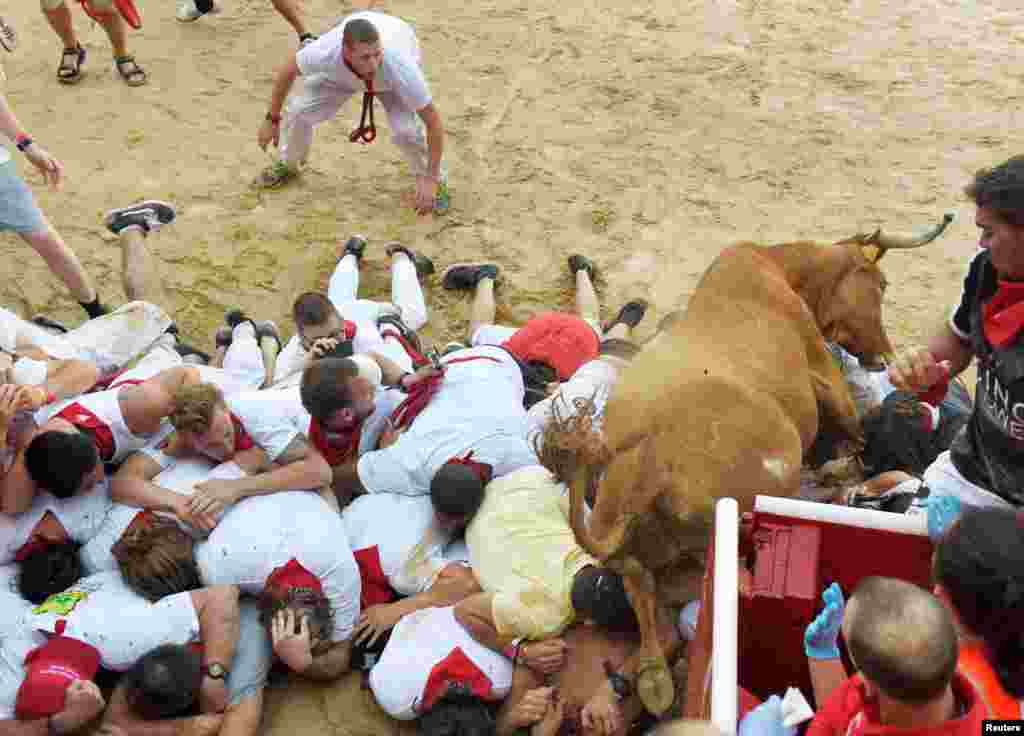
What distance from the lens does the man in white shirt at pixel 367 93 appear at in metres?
5.59

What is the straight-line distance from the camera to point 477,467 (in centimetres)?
402

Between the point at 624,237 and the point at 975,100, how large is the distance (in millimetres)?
2765

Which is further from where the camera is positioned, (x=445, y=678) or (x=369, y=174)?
(x=369, y=174)

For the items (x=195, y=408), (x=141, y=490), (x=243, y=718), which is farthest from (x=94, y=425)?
(x=243, y=718)

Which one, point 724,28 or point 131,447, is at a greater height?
point 724,28

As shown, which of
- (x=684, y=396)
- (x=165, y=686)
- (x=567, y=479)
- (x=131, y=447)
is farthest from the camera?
(x=131, y=447)

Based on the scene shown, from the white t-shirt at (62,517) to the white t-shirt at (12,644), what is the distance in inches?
7.6

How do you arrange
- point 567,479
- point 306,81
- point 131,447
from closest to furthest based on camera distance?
1. point 567,479
2. point 131,447
3. point 306,81

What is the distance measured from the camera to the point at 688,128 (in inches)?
269

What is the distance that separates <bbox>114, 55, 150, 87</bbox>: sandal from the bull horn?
5290mm

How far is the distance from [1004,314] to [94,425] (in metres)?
3.23

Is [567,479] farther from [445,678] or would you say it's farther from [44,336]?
[44,336]

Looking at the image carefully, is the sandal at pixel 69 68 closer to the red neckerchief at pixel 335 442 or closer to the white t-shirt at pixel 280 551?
the red neckerchief at pixel 335 442

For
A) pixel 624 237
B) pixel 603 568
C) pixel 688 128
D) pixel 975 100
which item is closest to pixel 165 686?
pixel 603 568
